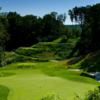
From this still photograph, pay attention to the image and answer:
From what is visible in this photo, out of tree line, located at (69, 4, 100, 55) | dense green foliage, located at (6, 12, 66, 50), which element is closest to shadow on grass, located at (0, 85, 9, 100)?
tree line, located at (69, 4, 100, 55)

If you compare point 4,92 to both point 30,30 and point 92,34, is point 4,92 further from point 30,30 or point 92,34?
point 30,30

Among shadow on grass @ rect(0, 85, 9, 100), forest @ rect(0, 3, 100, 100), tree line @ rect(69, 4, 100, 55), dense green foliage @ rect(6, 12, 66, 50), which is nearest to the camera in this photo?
shadow on grass @ rect(0, 85, 9, 100)

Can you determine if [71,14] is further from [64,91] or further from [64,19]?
[64,91]

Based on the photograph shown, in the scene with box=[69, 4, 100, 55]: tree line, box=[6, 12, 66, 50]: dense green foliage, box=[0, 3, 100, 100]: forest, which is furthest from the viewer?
box=[6, 12, 66, 50]: dense green foliage

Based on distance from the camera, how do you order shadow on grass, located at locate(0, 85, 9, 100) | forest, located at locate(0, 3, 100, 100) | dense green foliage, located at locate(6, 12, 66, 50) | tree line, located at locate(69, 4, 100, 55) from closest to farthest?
shadow on grass, located at locate(0, 85, 9, 100) < forest, located at locate(0, 3, 100, 100) < tree line, located at locate(69, 4, 100, 55) < dense green foliage, located at locate(6, 12, 66, 50)

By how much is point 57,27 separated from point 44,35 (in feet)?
19.8

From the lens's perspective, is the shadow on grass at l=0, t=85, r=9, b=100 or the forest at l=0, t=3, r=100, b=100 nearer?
the shadow on grass at l=0, t=85, r=9, b=100

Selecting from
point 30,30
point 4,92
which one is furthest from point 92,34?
point 30,30

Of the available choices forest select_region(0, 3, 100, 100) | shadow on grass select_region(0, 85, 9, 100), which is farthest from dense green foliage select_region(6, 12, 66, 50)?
shadow on grass select_region(0, 85, 9, 100)

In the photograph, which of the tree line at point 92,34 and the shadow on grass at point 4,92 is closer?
the shadow on grass at point 4,92

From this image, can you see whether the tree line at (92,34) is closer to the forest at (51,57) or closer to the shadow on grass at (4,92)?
the forest at (51,57)

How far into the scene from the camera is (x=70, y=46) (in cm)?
9406

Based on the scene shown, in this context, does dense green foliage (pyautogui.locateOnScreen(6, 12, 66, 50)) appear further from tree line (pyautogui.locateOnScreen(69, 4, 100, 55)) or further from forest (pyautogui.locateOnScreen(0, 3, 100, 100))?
tree line (pyautogui.locateOnScreen(69, 4, 100, 55))

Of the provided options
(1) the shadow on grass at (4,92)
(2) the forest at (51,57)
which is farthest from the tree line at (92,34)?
(1) the shadow on grass at (4,92)
